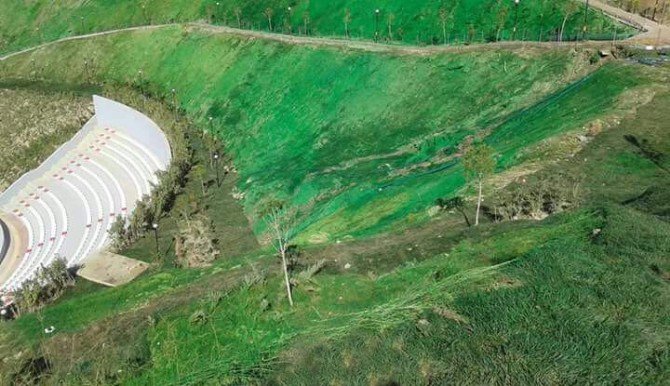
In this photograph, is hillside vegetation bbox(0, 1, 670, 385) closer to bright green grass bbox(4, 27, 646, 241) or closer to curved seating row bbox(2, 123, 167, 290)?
bright green grass bbox(4, 27, 646, 241)

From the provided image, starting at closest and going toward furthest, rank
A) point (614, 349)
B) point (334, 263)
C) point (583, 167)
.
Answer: point (614, 349) → point (334, 263) → point (583, 167)

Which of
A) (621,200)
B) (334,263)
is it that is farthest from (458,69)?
(334,263)

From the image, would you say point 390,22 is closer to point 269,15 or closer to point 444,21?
point 444,21

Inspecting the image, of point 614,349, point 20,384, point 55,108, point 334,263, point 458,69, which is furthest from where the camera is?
point 55,108

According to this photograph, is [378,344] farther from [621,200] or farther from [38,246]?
[38,246]

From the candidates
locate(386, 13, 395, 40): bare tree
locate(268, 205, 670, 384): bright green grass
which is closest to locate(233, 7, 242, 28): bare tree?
locate(386, 13, 395, 40): bare tree

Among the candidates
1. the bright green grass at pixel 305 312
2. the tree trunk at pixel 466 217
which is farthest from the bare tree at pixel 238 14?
the bright green grass at pixel 305 312
